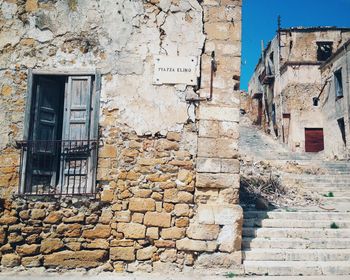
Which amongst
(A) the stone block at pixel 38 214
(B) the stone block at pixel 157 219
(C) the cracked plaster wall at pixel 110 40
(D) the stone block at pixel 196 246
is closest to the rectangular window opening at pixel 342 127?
(C) the cracked plaster wall at pixel 110 40

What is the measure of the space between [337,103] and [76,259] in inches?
595

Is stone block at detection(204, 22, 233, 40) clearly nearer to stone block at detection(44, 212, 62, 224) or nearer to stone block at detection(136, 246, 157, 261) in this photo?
stone block at detection(136, 246, 157, 261)

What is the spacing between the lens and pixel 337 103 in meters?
15.1

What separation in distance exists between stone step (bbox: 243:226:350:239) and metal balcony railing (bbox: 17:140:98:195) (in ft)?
8.72

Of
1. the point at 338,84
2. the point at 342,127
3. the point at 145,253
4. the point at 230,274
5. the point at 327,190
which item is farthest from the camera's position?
the point at 338,84

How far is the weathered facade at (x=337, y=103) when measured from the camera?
1382cm

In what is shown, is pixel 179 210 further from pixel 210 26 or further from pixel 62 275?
pixel 210 26

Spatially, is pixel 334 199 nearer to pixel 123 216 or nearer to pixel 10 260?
pixel 123 216

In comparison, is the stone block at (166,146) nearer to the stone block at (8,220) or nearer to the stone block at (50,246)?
the stone block at (50,246)

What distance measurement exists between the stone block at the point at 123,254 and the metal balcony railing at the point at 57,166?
90cm

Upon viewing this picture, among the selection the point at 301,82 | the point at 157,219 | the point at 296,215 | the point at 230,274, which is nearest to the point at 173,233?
the point at 157,219

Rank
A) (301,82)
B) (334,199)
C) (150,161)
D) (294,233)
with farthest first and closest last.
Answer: (301,82), (334,199), (294,233), (150,161)

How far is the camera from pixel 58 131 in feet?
15.0

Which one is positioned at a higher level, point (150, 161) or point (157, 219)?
point (150, 161)
